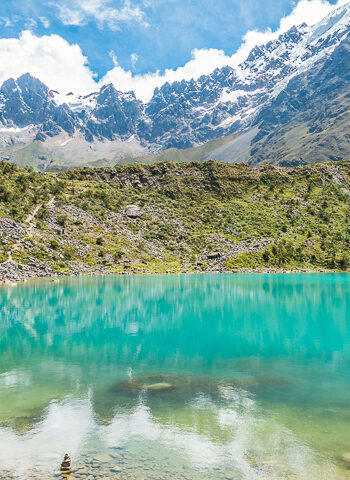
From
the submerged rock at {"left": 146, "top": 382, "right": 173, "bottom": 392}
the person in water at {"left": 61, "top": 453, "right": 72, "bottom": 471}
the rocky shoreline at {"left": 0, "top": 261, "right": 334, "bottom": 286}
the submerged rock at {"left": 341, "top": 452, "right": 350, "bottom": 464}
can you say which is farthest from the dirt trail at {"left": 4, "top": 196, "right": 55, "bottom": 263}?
the submerged rock at {"left": 341, "top": 452, "right": 350, "bottom": 464}

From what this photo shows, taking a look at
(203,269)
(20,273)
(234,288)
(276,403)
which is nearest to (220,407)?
(276,403)

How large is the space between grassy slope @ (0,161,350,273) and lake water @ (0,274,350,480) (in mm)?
60211

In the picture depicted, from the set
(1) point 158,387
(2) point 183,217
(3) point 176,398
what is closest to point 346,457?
(3) point 176,398

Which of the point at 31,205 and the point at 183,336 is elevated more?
the point at 31,205

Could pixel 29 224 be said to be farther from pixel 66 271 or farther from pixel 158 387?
pixel 158 387

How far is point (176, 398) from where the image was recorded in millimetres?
15953

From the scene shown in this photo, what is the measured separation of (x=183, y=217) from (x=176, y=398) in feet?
355

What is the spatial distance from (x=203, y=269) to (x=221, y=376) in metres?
81.7

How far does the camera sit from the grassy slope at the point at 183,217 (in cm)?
9550

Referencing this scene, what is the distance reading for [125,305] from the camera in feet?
146

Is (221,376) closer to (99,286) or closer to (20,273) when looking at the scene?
(99,286)

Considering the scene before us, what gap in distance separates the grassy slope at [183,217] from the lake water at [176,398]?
60211 mm

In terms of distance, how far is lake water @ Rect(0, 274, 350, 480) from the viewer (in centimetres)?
1125

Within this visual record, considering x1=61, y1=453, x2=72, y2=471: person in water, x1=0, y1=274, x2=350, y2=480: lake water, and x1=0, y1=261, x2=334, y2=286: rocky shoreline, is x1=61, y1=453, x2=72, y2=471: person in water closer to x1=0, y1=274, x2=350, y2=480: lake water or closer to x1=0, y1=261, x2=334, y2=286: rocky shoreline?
x1=0, y1=274, x2=350, y2=480: lake water
